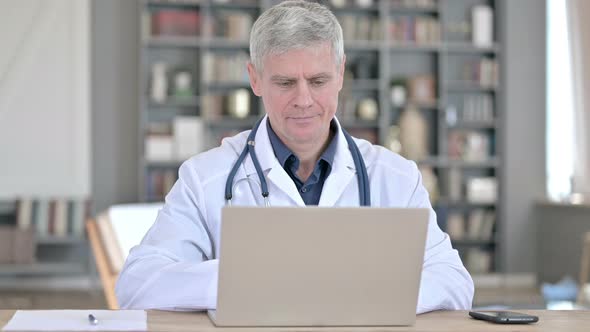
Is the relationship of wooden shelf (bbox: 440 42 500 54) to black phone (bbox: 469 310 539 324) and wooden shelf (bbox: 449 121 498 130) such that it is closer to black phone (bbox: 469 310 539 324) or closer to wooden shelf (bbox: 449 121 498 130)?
wooden shelf (bbox: 449 121 498 130)

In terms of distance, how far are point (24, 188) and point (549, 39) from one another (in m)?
4.93

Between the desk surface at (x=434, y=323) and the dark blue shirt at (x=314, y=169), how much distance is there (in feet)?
1.64

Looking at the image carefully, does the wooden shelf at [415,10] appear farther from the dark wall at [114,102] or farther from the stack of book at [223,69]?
the dark wall at [114,102]

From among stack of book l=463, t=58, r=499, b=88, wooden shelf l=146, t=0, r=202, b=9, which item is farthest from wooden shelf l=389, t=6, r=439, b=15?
wooden shelf l=146, t=0, r=202, b=9

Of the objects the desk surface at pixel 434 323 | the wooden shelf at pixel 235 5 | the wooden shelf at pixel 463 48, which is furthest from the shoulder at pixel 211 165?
the wooden shelf at pixel 463 48

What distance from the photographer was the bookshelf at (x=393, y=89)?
8641 millimetres

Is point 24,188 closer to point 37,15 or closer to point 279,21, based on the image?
point 37,15

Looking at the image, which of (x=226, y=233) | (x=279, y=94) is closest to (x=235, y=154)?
(x=279, y=94)

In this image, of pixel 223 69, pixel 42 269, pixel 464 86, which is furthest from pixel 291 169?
pixel 464 86

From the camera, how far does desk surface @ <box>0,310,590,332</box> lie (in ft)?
5.62

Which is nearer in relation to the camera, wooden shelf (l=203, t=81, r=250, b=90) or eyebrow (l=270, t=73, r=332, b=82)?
eyebrow (l=270, t=73, r=332, b=82)

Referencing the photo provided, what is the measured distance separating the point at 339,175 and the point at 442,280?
0.38 m

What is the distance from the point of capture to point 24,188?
335 inches

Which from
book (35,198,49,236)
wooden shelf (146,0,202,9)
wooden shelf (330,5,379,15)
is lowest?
book (35,198,49,236)
